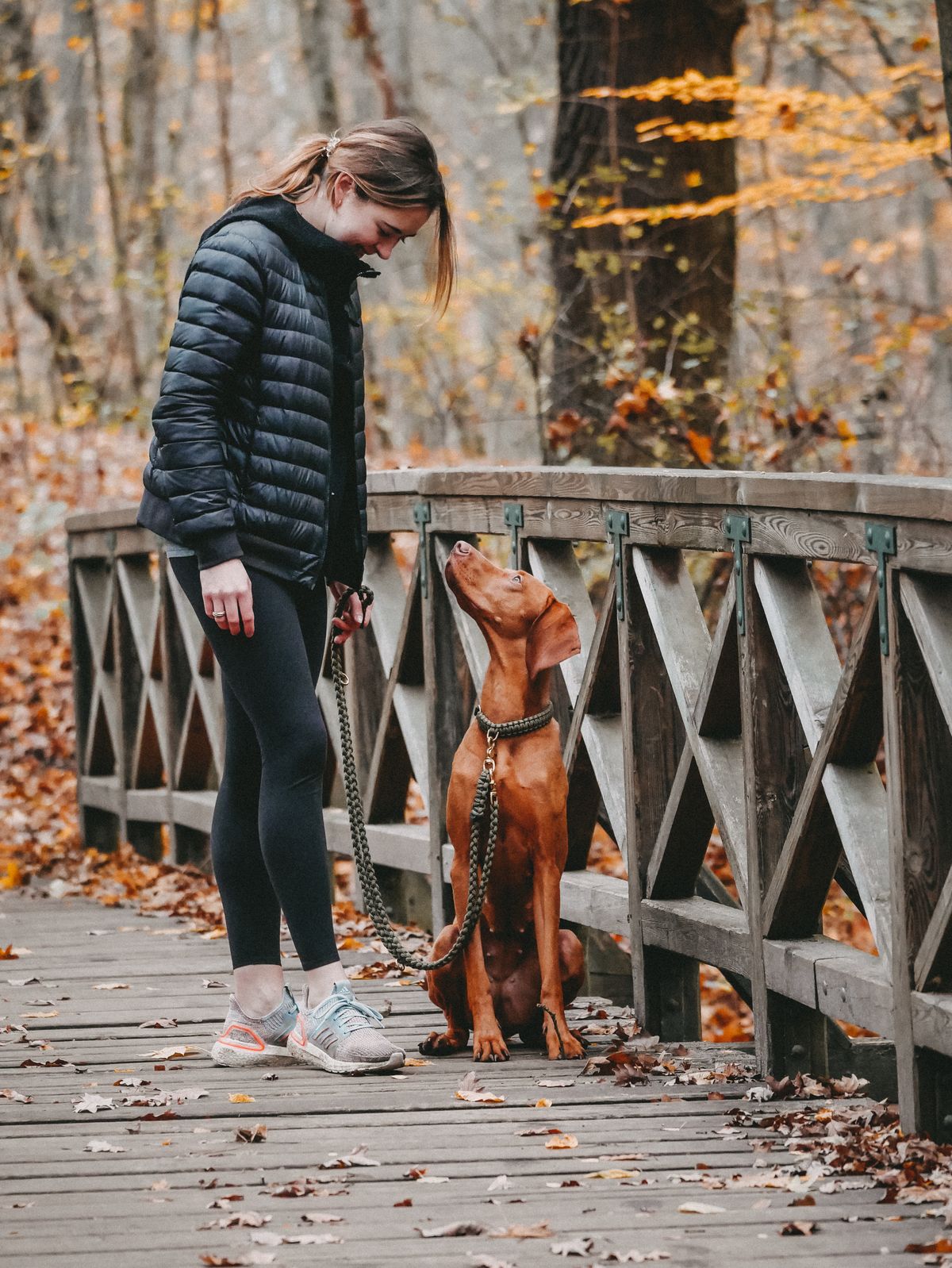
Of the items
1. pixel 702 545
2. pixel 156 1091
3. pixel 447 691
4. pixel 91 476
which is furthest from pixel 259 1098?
pixel 91 476

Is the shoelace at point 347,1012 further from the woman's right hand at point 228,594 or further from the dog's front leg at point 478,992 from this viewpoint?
the woman's right hand at point 228,594

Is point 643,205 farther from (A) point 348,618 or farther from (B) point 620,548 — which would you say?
(A) point 348,618

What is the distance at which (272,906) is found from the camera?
400cm

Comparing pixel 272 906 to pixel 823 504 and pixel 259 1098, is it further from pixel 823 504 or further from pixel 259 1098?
pixel 823 504

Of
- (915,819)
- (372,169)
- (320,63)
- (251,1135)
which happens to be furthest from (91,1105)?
(320,63)

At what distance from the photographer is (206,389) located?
140 inches

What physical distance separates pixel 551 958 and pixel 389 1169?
88 centimetres

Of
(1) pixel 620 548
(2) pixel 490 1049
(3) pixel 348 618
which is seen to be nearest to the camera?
(2) pixel 490 1049

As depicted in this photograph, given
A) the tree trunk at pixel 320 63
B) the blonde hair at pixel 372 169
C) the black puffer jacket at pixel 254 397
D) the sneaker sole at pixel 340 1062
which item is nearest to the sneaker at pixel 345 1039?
the sneaker sole at pixel 340 1062

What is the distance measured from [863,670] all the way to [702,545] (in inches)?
25.8

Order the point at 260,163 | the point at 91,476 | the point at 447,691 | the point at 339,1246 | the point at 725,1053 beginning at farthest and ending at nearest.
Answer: the point at 260,163, the point at 91,476, the point at 447,691, the point at 725,1053, the point at 339,1246

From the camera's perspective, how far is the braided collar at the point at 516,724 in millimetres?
3863

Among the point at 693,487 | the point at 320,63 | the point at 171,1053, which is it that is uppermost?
the point at 320,63

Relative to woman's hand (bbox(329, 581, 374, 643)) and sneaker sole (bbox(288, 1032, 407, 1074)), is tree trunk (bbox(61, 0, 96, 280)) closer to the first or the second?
woman's hand (bbox(329, 581, 374, 643))
